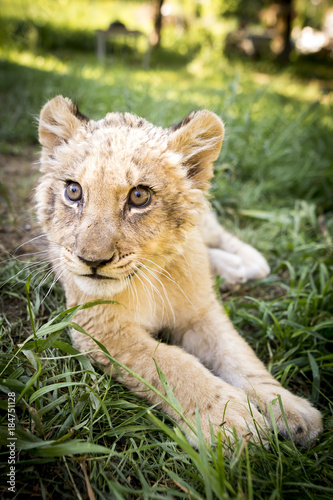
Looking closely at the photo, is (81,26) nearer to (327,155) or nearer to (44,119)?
(327,155)

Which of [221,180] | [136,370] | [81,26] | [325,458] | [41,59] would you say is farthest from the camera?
[81,26]

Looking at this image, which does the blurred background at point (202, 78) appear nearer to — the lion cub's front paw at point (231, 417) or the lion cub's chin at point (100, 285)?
the lion cub's chin at point (100, 285)

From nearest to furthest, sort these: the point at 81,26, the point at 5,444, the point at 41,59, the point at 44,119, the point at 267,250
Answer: the point at 5,444
the point at 44,119
the point at 267,250
the point at 41,59
the point at 81,26

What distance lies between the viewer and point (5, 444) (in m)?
1.79

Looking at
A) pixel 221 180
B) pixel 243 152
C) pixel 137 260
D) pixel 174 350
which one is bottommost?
pixel 174 350

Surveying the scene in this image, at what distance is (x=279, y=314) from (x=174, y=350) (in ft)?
4.04

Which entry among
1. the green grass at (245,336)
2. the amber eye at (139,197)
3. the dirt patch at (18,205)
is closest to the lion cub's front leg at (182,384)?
the green grass at (245,336)

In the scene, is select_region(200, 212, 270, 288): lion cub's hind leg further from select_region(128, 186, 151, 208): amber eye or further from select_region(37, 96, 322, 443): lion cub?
select_region(128, 186, 151, 208): amber eye

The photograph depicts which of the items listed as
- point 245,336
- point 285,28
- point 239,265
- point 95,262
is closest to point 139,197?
point 95,262

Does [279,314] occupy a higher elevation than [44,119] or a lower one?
lower

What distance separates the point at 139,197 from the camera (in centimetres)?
241

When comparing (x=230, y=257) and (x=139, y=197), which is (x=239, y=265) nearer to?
(x=230, y=257)

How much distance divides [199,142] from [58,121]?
103 centimetres

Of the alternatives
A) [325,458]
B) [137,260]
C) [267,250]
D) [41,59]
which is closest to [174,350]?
[137,260]
